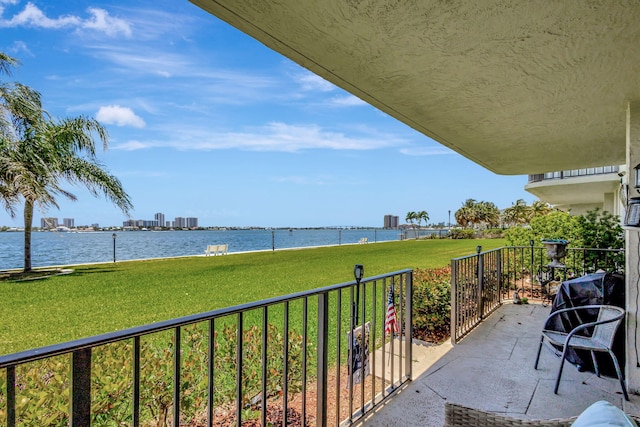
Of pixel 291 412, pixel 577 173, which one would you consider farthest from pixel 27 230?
pixel 577 173

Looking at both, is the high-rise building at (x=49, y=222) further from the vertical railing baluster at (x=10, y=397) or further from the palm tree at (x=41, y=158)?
the vertical railing baluster at (x=10, y=397)

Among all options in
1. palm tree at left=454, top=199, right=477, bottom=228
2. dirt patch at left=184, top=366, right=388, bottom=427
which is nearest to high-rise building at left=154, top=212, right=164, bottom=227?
palm tree at left=454, top=199, right=477, bottom=228

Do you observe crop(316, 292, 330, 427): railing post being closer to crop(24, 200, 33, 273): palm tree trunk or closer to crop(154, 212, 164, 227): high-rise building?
crop(24, 200, 33, 273): palm tree trunk

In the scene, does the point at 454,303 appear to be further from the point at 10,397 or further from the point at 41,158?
the point at 41,158

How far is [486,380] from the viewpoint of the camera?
2.98 metres

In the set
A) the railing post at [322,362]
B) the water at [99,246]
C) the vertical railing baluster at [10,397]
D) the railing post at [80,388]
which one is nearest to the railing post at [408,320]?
the railing post at [322,362]

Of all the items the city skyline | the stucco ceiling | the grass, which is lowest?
the grass

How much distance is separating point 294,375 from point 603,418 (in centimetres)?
233

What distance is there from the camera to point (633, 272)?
2771 mm

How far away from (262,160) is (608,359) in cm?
3511

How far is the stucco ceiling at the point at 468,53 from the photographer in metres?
1.56

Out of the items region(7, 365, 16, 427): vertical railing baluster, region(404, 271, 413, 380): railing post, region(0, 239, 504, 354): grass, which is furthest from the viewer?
region(0, 239, 504, 354): grass

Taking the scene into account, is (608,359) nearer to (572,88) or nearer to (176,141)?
(572,88)

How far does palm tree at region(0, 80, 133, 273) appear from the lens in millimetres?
10750
